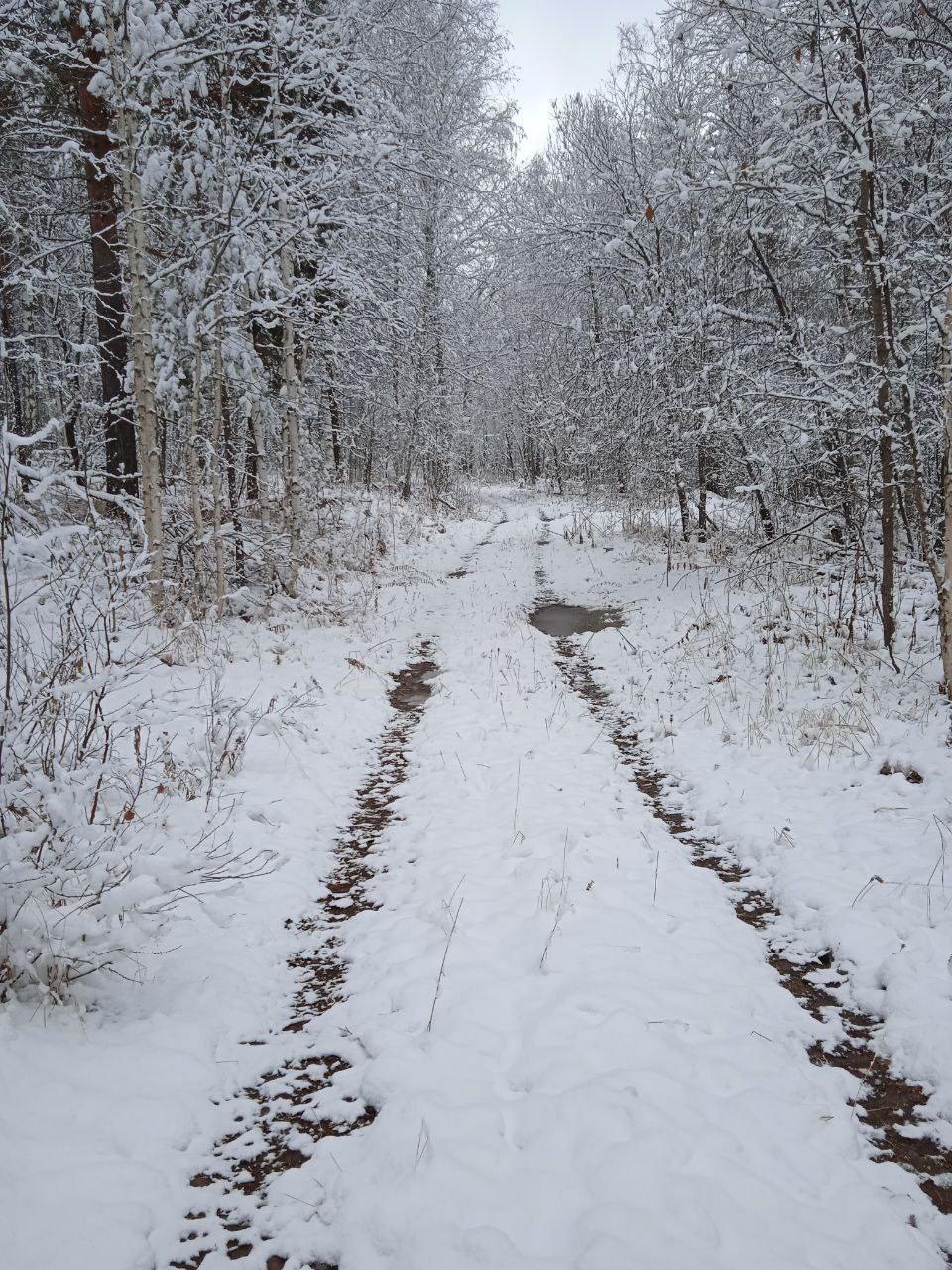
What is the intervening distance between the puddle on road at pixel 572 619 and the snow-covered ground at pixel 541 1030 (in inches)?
204

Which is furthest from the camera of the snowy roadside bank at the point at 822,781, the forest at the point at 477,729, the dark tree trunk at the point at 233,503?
the dark tree trunk at the point at 233,503

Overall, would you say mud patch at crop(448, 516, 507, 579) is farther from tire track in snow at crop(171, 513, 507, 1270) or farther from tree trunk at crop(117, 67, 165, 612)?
tire track in snow at crop(171, 513, 507, 1270)

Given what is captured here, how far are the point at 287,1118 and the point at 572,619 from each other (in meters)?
10.5

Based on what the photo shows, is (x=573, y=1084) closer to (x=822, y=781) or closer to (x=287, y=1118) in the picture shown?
(x=287, y=1118)

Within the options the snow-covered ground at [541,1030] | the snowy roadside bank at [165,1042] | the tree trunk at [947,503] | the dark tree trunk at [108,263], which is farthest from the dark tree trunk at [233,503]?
the tree trunk at [947,503]

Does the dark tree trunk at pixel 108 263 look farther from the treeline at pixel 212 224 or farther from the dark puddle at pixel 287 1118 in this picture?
the dark puddle at pixel 287 1118

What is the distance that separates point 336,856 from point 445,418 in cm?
2105

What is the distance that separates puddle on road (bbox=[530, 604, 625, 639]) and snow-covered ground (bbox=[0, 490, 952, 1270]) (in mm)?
5176

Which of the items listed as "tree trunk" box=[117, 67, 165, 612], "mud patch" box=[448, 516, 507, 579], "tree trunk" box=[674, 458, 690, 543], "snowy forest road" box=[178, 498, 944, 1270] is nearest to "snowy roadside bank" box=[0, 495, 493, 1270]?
"snowy forest road" box=[178, 498, 944, 1270]

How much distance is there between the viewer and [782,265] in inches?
427

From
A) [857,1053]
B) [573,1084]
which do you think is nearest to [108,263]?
[573,1084]

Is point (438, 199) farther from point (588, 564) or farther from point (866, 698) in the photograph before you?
point (866, 698)

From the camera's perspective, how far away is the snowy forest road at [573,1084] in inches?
90.0

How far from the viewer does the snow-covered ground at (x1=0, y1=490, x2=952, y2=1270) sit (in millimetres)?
2305
